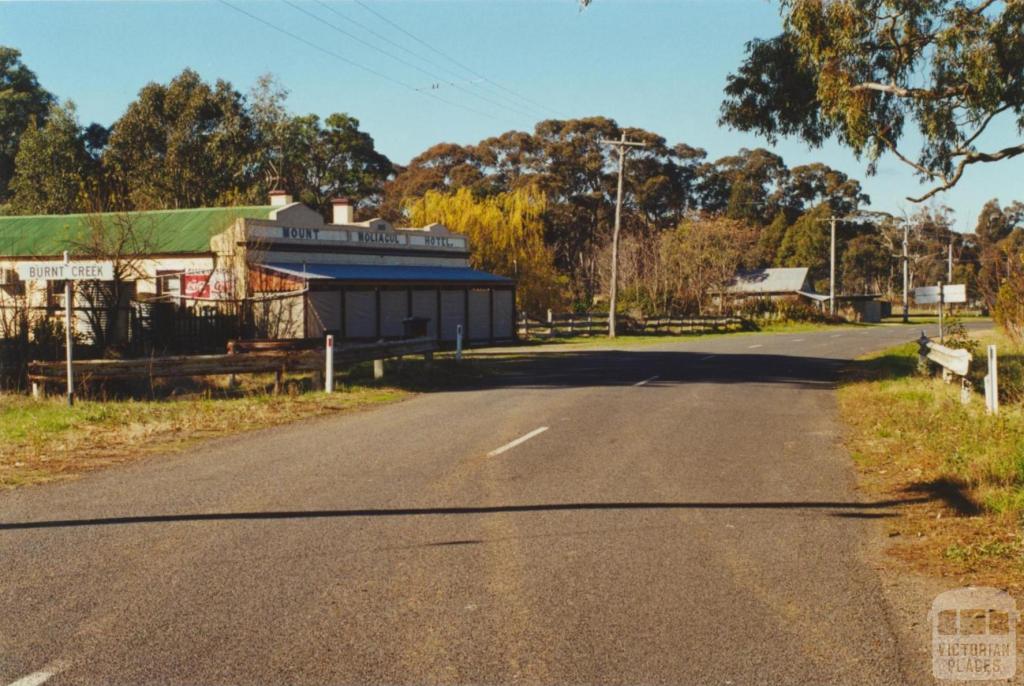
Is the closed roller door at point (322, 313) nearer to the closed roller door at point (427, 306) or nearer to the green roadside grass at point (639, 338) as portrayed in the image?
the closed roller door at point (427, 306)

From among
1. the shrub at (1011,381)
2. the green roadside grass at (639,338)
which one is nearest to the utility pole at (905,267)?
the green roadside grass at (639,338)

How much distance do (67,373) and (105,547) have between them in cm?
1034

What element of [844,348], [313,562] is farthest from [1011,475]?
[844,348]

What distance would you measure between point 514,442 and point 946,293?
1629cm

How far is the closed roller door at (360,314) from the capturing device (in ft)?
125

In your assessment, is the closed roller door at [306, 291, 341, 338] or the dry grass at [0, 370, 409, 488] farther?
the closed roller door at [306, 291, 341, 338]

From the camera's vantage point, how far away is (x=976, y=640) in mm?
5645

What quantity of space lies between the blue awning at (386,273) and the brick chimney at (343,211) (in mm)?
2698

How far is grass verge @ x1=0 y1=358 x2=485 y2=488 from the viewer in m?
11.9

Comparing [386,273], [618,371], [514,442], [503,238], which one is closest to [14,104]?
[503,238]

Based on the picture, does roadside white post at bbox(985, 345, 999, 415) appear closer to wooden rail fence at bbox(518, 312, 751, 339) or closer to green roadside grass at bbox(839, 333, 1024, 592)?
green roadside grass at bbox(839, 333, 1024, 592)

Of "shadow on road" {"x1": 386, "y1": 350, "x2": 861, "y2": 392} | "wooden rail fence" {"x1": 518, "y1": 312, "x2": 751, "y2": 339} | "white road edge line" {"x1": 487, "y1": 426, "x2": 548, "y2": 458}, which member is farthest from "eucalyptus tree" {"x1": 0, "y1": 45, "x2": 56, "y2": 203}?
"white road edge line" {"x1": 487, "y1": 426, "x2": 548, "y2": 458}

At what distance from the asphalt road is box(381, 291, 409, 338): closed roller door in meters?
26.5

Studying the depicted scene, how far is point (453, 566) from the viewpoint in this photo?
7055 mm
